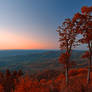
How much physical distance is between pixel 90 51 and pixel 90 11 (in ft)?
16.1

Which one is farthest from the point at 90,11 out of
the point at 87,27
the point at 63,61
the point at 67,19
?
the point at 63,61

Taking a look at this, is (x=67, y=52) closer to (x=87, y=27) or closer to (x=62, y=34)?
(x=62, y=34)

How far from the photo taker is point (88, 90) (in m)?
5.95

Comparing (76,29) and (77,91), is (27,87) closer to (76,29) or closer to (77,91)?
(77,91)

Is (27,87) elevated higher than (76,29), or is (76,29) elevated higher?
(76,29)

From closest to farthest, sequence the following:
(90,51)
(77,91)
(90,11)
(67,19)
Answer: (77,91), (90,11), (90,51), (67,19)

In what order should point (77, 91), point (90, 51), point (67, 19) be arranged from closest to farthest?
point (77, 91) → point (90, 51) → point (67, 19)

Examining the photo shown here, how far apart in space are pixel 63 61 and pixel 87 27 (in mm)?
5366

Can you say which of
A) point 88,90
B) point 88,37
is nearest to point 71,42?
point 88,37

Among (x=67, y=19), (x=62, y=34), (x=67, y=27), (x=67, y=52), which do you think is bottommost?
(x=67, y=52)

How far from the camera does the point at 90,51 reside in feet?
45.1

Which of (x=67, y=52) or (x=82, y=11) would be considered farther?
(x=67, y=52)

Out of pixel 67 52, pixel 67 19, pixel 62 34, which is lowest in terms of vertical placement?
pixel 67 52

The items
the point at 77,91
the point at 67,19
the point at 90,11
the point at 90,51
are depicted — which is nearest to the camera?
the point at 77,91
